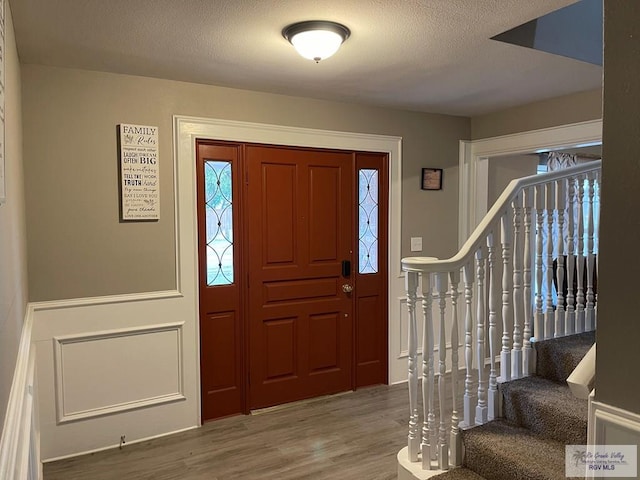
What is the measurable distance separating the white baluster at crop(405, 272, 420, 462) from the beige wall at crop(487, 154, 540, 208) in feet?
8.16

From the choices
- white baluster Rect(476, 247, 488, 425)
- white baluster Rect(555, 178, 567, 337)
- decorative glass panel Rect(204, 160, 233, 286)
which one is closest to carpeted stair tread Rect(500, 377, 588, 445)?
white baluster Rect(476, 247, 488, 425)

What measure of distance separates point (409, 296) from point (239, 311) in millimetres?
1582

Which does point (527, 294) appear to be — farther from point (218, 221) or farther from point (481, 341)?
point (218, 221)

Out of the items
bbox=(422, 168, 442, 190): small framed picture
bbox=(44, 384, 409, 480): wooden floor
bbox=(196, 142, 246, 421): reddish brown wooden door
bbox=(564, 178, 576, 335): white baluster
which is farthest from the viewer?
bbox=(422, 168, 442, 190): small framed picture

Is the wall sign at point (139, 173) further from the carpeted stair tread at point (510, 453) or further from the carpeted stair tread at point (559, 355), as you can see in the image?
the carpeted stair tread at point (559, 355)

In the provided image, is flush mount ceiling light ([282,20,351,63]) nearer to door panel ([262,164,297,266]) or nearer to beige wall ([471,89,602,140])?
door panel ([262,164,297,266])

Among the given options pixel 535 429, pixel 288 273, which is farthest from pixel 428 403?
pixel 288 273

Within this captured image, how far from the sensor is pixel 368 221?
384cm

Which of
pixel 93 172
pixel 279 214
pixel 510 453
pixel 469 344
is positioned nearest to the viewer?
pixel 510 453

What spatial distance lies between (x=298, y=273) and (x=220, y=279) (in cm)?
59

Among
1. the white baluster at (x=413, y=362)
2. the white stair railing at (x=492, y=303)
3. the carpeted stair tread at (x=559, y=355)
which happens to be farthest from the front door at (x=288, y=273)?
the carpeted stair tread at (x=559, y=355)

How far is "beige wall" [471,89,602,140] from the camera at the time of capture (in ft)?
10.9

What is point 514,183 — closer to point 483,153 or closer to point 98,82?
point 483,153

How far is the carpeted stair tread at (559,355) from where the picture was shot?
2.26m
